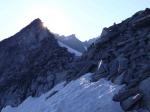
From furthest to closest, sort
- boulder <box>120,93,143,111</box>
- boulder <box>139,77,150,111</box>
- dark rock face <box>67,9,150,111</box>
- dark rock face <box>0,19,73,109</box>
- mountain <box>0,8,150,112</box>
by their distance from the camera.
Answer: dark rock face <box>0,19,73,109</box> → mountain <box>0,8,150,112</box> → dark rock face <box>67,9,150,111</box> → boulder <box>120,93,143,111</box> → boulder <box>139,77,150,111</box>

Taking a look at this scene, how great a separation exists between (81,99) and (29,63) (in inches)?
956

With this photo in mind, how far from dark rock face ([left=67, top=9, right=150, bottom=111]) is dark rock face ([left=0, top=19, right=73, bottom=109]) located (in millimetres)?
5768

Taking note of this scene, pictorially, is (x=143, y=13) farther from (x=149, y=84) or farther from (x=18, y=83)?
(x=18, y=83)

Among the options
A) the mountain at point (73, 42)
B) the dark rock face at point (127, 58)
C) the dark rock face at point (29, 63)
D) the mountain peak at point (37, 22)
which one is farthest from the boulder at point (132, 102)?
the mountain at point (73, 42)

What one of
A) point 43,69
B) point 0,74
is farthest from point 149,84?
point 0,74

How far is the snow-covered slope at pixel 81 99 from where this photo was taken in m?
25.5

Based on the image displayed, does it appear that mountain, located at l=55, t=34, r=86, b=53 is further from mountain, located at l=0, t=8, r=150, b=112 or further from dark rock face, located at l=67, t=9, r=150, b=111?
dark rock face, located at l=67, t=9, r=150, b=111

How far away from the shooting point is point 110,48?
3750cm

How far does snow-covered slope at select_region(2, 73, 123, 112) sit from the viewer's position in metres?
25.5

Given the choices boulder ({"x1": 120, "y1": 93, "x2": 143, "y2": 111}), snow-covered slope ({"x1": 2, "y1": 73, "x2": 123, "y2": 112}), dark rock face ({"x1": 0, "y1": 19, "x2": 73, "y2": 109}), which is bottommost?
boulder ({"x1": 120, "y1": 93, "x2": 143, "y2": 111})

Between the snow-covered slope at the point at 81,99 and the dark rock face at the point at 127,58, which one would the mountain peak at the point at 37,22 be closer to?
the dark rock face at the point at 127,58

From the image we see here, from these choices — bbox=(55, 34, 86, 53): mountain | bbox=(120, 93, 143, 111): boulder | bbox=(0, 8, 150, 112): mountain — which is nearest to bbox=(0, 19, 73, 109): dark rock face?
bbox=(0, 8, 150, 112): mountain

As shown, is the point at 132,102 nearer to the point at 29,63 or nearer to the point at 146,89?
the point at 146,89

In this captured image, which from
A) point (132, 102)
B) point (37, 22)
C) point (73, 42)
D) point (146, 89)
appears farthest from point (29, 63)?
point (73, 42)
